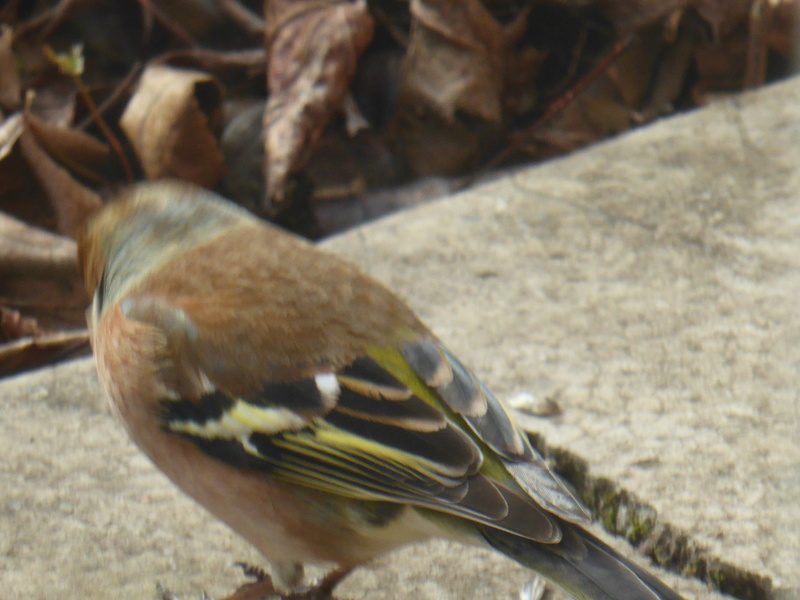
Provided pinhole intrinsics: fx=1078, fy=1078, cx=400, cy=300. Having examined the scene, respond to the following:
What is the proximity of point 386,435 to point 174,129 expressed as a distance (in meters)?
2.38

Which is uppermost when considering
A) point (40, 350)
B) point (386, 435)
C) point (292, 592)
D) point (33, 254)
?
point (386, 435)

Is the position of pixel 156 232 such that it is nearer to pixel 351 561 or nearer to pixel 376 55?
pixel 351 561

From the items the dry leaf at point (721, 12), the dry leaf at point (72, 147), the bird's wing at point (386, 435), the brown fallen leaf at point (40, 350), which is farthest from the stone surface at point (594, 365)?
the dry leaf at point (72, 147)

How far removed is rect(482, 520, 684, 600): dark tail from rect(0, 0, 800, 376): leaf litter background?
2.41 m

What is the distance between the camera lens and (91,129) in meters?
4.52

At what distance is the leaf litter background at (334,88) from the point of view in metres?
4.23

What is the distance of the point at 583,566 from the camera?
202 cm

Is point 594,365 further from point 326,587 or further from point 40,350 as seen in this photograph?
point 40,350

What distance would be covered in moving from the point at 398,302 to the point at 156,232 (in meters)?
0.64

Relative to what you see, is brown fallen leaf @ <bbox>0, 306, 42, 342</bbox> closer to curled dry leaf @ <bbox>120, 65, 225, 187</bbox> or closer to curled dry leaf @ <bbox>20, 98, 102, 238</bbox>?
curled dry leaf @ <bbox>20, 98, 102, 238</bbox>

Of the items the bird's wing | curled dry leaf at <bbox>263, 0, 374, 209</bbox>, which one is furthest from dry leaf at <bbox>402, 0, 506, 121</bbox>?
the bird's wing

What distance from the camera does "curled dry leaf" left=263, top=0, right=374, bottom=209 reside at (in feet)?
14.1

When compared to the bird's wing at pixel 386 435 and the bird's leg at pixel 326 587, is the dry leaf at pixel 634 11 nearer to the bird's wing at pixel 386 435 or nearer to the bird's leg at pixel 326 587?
the bird's wing at pixel 386 435

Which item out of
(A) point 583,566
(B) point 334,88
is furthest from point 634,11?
(A) point 583,566
